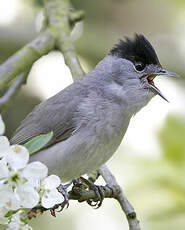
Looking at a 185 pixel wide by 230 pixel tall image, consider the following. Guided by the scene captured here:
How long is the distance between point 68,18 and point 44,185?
104 inches

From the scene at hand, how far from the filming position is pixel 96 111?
10.9ft

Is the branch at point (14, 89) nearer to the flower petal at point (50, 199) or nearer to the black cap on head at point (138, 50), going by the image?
the black cap on head at point (138, 50)

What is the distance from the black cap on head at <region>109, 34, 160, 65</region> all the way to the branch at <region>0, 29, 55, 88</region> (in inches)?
23.9

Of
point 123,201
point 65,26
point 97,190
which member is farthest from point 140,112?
point 123,201

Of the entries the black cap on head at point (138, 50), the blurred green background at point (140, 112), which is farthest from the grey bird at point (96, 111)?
the blurred green background at point (140, 112)

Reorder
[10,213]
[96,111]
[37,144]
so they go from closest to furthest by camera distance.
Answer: [10,213] < [37,144] < [96,111]

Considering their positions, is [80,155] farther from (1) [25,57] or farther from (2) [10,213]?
(2) [10,213]

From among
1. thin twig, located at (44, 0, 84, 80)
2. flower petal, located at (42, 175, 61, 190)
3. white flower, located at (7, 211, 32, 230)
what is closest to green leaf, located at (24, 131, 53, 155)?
flower petal, located at (42, 175, 61, 190)

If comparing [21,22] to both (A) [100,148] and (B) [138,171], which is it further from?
(A) [100,148]

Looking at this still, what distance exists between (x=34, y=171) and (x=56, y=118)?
1827mm

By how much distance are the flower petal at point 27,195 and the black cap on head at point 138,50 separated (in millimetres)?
1932

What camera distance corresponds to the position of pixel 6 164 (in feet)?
5.40

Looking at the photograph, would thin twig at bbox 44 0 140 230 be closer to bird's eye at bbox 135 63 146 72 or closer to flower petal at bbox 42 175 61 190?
bird's eye at bbox 135 63 146 72

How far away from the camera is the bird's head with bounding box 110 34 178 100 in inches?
134
